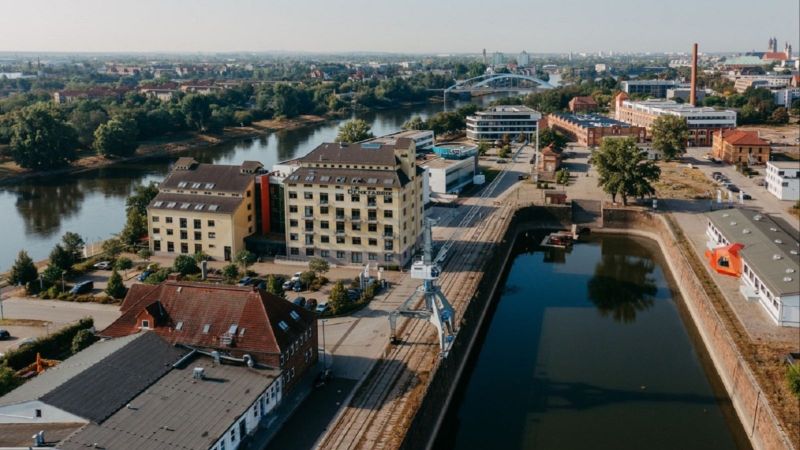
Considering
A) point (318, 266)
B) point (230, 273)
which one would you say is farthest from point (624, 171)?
point (230, 273)

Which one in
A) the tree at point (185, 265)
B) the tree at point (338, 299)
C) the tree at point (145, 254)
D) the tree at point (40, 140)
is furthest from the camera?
the tree at point (40, 140)

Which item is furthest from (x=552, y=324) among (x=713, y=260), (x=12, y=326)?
(x=12, y=326)

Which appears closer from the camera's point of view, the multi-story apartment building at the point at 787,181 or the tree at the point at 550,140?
the multi-story apartment building at the point at 787,181

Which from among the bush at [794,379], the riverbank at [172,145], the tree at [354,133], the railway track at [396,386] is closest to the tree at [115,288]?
the railway track at [396,386]

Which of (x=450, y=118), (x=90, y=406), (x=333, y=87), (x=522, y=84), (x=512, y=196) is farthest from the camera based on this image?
(x=522, y=84)

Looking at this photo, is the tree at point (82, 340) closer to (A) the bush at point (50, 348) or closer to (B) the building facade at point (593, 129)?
(A) the bush at point (50, 348)

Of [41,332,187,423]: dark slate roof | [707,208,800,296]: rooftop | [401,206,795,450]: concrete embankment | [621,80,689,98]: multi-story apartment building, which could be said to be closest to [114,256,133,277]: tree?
[41,332,187,423]: dark slate roof

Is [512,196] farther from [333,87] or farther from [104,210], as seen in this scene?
[333,87]
